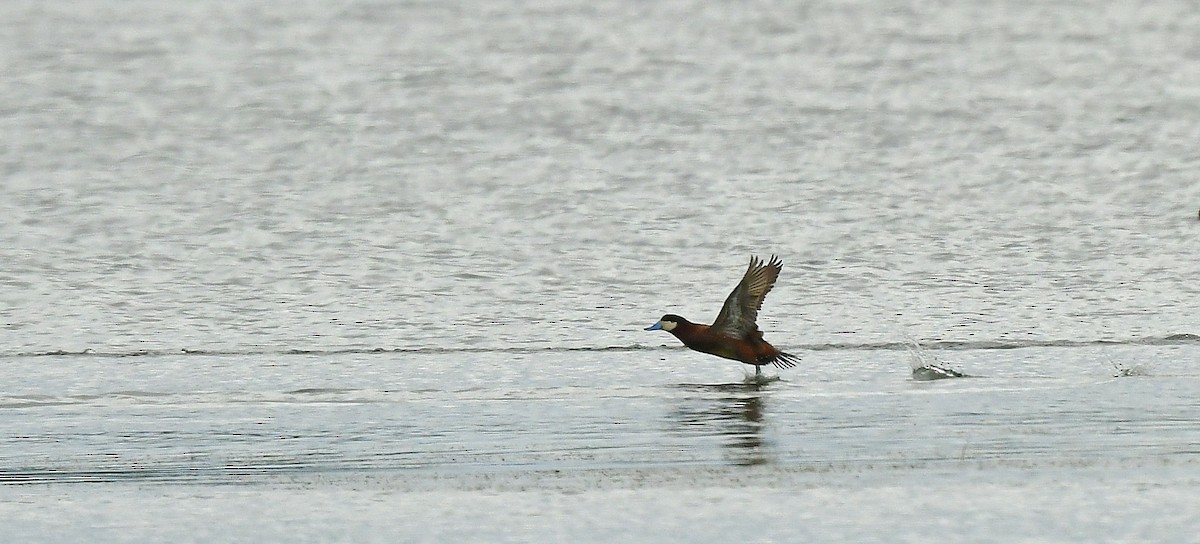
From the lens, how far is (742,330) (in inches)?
460

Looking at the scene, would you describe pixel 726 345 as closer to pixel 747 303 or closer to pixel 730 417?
pixel 747 303

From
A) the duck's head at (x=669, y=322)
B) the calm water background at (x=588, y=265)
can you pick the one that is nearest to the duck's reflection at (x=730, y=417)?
the calm water background at (x=588, y=265)

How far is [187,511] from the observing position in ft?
24.2

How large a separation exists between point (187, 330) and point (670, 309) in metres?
3.41

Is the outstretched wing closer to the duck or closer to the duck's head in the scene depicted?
the duck

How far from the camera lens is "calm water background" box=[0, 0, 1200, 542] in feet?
25.5

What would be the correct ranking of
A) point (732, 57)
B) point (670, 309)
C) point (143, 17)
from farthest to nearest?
point (143, 17) → point (732, 57) → point (670, 309)

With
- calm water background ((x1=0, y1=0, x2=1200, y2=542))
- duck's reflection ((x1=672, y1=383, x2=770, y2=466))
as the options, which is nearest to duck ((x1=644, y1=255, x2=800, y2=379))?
calm water background ((x1=0, y1=0, x2=1200, y2=542))

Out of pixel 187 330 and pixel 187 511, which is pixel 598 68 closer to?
pixel 187 330

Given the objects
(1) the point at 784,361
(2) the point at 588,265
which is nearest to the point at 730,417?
(1) the point at 784,361

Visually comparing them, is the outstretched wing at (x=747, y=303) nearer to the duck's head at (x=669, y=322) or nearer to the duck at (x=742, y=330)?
the duck at (x=742, y=330)

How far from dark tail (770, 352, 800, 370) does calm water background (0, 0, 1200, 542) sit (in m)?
0.13

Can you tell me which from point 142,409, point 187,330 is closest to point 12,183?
point 187,330

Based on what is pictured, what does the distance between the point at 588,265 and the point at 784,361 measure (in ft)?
16.6
